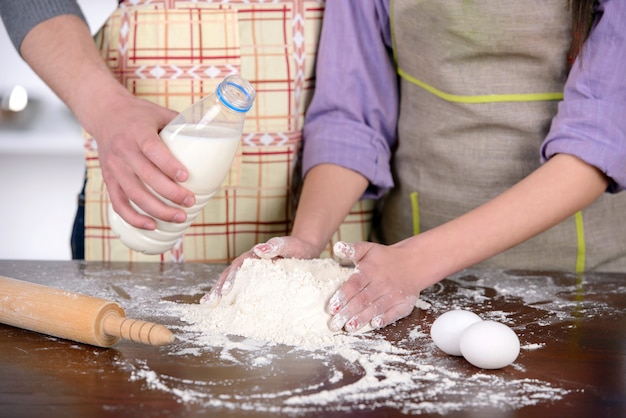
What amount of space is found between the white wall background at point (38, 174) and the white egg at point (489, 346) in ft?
8.39

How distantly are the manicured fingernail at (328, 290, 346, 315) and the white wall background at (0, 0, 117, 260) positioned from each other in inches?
92.5

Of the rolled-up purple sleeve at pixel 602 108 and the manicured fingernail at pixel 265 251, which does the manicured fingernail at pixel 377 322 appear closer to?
the manicured fingernail at pixel 265 251

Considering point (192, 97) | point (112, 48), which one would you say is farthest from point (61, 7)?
point (192, 97)

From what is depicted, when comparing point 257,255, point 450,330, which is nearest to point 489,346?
point 450,330

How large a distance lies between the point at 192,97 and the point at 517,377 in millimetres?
891

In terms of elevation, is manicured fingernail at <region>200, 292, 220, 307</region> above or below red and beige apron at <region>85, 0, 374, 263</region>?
below

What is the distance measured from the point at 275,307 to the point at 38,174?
2675 millimetres

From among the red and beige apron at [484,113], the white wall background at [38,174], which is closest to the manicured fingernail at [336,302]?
the red and beige apron at [484,113]

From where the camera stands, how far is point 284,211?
164 cm

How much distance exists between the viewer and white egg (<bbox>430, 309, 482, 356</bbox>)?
944mm

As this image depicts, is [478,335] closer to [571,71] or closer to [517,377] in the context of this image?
[517,377]

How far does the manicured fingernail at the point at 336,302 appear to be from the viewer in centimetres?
105

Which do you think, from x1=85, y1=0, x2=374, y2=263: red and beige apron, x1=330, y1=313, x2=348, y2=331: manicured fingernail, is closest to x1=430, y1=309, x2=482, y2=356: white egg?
x1=330, y1=313, x2=348, y2=331: manicured fingernail

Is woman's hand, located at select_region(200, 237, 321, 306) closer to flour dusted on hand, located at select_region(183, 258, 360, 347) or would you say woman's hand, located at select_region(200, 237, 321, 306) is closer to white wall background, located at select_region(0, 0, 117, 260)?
flour dusted on hand, located at select_region(183, 258, 360, 347)
